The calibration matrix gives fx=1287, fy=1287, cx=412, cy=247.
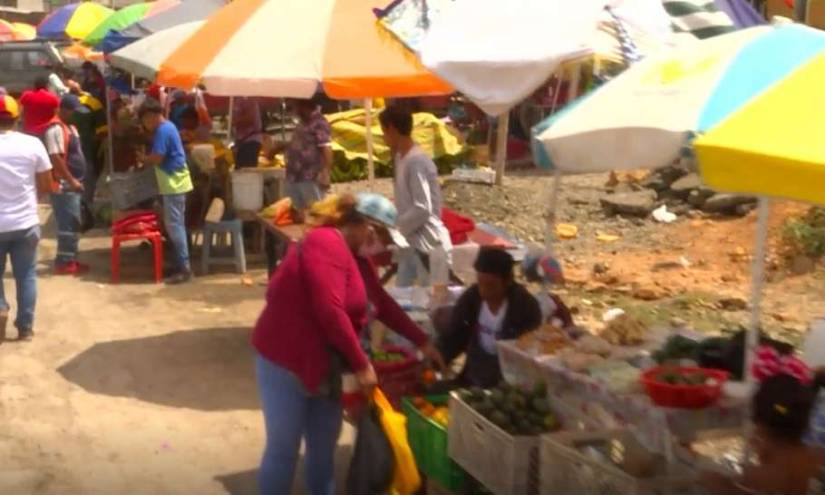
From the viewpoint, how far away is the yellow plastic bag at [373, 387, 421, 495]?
20.4ft

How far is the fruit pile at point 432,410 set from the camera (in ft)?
22.1

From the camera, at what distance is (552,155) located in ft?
20.1

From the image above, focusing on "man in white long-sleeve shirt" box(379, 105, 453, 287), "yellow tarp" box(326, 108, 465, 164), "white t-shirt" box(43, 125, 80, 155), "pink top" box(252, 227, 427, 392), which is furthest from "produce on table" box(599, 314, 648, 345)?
"yellow tarp" box(326, 108, 465, 164)

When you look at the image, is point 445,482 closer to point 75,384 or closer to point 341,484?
point 341,484

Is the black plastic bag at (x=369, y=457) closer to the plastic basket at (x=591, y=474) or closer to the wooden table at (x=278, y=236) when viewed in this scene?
the plastic basket at (x=591, y=474)

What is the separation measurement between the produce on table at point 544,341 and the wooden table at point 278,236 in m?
3.03

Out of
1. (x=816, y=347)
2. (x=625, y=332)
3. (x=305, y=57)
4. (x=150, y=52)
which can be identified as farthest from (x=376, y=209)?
(x=150, y=52)

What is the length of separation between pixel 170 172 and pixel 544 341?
655 centimetres

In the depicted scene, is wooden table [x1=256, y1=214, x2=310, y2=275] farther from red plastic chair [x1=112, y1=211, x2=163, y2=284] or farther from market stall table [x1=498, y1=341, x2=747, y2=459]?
market stall table [x1=498, y1=341, x2=747, y2=459]

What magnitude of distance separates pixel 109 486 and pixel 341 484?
131 centimetres

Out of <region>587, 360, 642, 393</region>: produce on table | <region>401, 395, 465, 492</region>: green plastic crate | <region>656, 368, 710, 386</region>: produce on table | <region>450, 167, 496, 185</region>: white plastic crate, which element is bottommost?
<region>401, 395, 465, 492</region>: green plastic crate

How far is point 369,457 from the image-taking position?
6164 millimetres

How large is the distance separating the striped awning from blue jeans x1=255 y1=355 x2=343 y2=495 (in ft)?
9.50

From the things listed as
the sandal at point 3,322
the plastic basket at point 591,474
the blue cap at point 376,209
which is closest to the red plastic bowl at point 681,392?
the plastic basket at point 591,474
